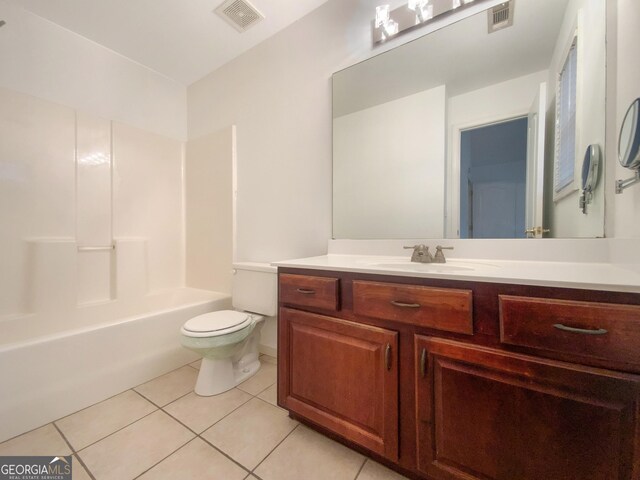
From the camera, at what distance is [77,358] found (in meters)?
1.36

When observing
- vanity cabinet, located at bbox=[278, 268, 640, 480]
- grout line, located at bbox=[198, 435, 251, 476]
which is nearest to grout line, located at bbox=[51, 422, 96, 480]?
grout line, located at bbox=[198, 435, 251, 476]

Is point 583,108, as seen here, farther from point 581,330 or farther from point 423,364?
point 423,364

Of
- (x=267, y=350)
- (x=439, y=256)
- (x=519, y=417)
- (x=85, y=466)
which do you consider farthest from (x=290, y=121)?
(x=85, y=466)

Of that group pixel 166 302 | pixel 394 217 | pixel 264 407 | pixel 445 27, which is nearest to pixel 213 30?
pixel 445 27

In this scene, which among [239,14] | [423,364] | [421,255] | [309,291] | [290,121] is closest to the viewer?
[423,364]

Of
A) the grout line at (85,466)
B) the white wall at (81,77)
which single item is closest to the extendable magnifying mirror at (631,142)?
the grout line at (85,466)

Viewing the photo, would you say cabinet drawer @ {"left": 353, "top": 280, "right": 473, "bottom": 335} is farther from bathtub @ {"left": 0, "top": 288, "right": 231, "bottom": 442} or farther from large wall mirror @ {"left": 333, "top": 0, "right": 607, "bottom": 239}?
bathtub @ {"left": 0, "top": 288, "right": 231, "bottom": 442}

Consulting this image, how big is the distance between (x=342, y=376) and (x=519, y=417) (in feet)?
1.88

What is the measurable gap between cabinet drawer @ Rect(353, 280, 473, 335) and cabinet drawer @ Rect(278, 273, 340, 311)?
0.32 feet

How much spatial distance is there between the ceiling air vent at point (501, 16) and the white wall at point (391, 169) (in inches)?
12.5

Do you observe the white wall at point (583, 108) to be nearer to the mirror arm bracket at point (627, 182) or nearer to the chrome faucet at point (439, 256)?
the mirror arm bracket at point (627, 182)

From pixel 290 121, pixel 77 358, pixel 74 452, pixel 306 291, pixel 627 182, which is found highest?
pixel 290 121

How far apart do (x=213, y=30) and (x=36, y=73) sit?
1263 millimetres

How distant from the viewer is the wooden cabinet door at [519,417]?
0.61 metres
